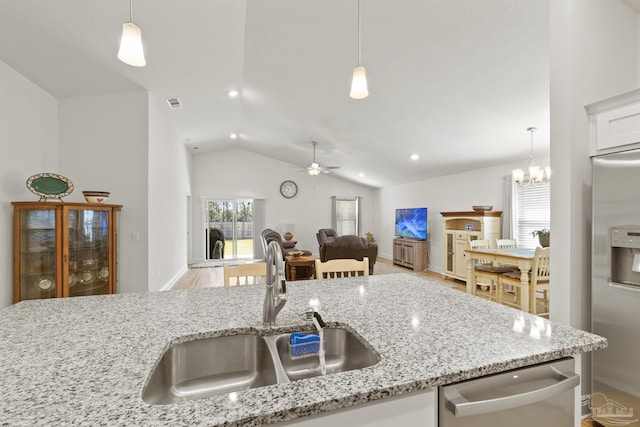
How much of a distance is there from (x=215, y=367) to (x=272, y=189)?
25.3 ft

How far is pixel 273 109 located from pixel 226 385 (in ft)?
14.7

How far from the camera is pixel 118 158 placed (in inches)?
142

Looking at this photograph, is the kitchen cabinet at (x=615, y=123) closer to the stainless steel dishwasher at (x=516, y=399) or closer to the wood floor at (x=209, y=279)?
the stainless steel dishwasher at (x=516, y=399)

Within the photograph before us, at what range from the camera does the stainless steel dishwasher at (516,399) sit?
80 centimetres

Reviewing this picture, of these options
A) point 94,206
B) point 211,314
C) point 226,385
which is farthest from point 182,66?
point 226,385

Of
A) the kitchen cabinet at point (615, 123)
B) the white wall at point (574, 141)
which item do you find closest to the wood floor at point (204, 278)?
the white wall at point (574, 141)

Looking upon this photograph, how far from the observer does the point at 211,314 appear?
4.06ft

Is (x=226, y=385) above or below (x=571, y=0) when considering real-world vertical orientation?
below

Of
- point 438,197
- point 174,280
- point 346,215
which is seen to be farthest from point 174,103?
point 346,215

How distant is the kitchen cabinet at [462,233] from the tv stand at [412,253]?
87 cm

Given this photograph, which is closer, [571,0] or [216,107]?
[571,0]

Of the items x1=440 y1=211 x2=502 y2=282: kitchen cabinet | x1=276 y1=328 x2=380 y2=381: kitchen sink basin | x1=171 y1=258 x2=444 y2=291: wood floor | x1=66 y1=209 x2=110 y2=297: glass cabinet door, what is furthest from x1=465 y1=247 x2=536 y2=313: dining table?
x1=66 y1=209 x2=110 y2=297: glass cabinet door

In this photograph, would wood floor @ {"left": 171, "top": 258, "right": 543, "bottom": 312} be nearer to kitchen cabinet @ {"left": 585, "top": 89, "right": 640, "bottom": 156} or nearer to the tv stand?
the tv stand

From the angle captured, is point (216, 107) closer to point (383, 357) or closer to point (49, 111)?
point (49, 111)
